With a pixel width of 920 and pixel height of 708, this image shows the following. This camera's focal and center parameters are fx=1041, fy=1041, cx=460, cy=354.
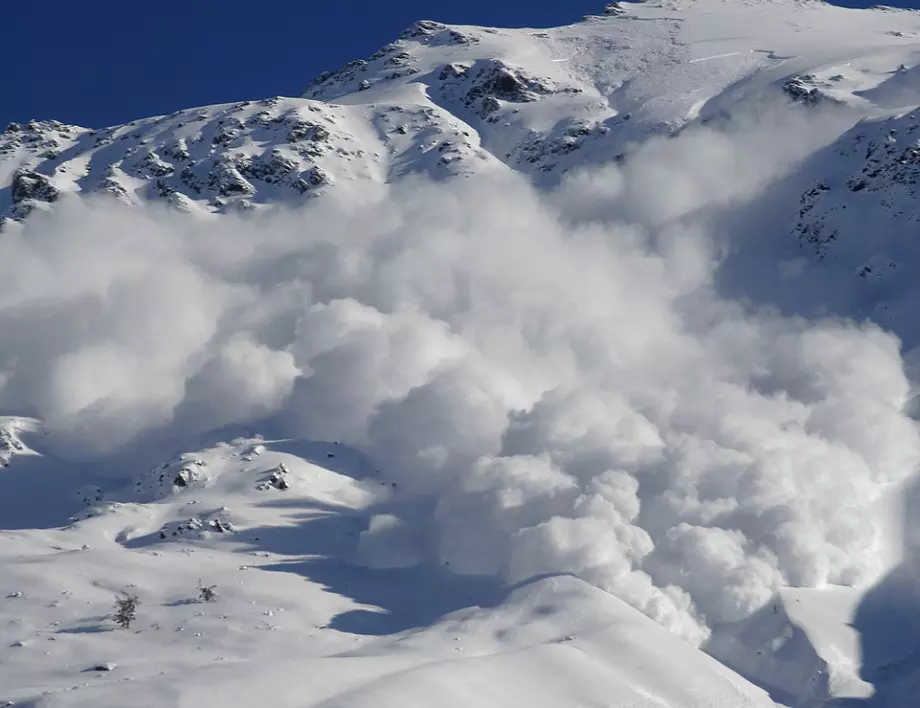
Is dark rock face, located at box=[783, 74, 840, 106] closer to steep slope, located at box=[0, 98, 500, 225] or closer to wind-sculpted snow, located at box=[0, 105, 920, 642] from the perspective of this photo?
wind-sculpted snow, located at box=[0, 105, 920, 642]

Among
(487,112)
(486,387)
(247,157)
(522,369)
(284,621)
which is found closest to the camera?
(284,621)

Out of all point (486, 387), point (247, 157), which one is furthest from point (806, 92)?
point (247, 157)

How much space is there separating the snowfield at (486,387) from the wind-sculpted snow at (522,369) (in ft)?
1.17

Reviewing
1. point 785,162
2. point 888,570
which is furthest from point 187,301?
point 888,570

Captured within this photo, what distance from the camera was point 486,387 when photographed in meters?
86.3

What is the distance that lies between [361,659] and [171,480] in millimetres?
33923

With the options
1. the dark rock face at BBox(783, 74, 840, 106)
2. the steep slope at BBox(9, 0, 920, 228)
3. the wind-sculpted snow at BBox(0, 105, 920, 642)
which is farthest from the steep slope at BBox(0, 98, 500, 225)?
the dark rock face at BBox(783, 74, 840, 106)

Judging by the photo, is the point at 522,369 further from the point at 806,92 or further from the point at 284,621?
the point at 806,92

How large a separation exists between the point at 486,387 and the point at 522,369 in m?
10.1

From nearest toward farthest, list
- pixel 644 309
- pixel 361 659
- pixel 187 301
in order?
pixel 361 659, pixel 644 309, pixel 187 301

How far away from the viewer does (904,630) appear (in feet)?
198

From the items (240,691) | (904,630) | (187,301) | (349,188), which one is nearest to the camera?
(240,691)

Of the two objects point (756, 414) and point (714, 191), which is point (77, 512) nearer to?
point (756, 414)

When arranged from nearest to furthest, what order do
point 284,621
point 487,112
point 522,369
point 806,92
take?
point 284,621 → point 522,369 → point 806,92 → point 487,112
